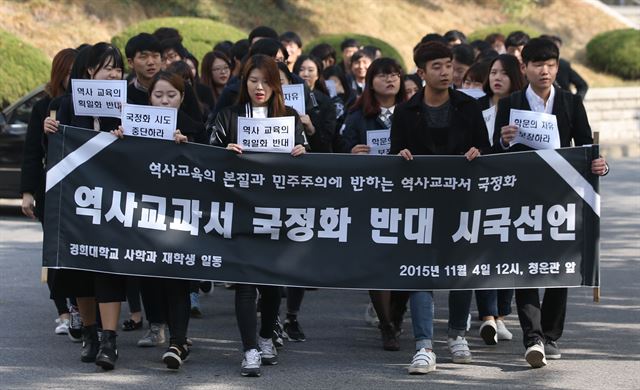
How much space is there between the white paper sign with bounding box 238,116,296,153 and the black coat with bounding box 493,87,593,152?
51.5 inches

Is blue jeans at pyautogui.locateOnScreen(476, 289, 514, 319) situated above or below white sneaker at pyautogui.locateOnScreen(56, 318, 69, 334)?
above

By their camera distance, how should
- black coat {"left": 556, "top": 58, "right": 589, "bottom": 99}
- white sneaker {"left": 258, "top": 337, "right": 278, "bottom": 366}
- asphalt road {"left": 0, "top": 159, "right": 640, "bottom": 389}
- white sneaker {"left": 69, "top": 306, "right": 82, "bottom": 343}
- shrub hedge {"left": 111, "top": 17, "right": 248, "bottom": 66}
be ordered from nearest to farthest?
asphalt road {"left": 0, "top": 159, "right": 640, "bottom": 389}, white sneaker {"left": 258, "top": 337, "right": 278, "bottom": 366}, white sneaker {"left": 69, "top": 306, "right": 82, "bottom": 343}, black coat {"left": 556, "top": 58, "right": 589, "bottom": 99}, shrub hedge {"left": 111, "top": 17, "right": 248, "bottom": 66}

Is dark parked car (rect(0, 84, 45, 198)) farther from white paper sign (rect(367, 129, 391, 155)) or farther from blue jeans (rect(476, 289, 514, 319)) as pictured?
blue jeans (rect(476, 289, 514, 319))

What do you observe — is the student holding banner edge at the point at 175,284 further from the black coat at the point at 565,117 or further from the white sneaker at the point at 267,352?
the black coat at the point at 565,117

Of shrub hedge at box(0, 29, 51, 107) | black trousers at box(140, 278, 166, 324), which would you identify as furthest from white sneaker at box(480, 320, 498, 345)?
shrub hedge at box(0, 29, 51, 107)

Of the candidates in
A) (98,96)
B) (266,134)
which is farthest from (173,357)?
(98,96)

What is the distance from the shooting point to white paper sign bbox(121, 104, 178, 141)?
7836mm

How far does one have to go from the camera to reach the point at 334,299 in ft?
34.3

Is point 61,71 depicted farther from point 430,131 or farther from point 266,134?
point 430,131

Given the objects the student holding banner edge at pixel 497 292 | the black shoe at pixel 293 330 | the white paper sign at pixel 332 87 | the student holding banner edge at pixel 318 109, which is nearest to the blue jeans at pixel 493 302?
the student holding banner edge at pixel 497 292

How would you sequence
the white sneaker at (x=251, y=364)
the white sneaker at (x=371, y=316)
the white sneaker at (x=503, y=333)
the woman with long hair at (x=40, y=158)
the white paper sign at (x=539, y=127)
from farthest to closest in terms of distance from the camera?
the white sneaker at (x=371, y=316) → the white sneaker at (x=503, y=333) → the woman with long hair at (x=40, y=158) → the white paper sign at (x=539, y=127) → the white sneaker at (x=251, y=364)

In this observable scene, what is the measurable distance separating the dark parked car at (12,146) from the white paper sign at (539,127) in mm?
8460

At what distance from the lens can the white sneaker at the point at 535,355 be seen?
25.4 feet

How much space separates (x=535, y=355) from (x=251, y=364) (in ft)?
5.52
